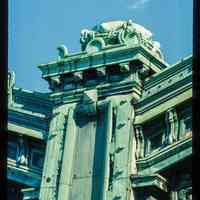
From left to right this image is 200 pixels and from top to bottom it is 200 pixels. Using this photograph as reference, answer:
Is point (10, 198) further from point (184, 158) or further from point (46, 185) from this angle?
point (184, 158)

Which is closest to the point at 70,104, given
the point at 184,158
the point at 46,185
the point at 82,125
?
the point at 82,125

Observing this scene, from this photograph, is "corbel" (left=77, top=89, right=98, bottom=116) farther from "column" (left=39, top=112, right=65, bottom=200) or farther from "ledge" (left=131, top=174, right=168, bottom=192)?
"ledge" (left=131, top=174, right=168, bottom=192)

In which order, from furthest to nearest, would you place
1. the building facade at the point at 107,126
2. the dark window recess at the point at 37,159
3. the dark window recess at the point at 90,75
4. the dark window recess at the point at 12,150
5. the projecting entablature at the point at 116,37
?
the dark window recess at the point at 12,150
the dark window recess at the point at 37,159
the dark window recess at the point at 90,75
the projecting entablature at the point at 116,37
the building facade at the point at 107,126

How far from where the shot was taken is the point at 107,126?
13102 millimetres

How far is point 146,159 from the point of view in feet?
42.0

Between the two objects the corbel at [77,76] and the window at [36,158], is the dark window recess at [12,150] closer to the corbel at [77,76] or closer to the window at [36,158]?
the window at [36,158]

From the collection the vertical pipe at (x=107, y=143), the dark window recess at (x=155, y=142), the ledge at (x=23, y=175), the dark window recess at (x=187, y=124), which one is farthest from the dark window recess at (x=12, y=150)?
the dark window recess at (x=187, y=124)

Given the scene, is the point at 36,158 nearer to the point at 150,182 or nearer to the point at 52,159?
the point at 52,159

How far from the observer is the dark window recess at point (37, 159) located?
552 inches

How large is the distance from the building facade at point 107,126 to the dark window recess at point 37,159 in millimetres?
17

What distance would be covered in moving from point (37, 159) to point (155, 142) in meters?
2.26

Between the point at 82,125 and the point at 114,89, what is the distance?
81 centimetres

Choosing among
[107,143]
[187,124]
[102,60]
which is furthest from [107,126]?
[187,124]

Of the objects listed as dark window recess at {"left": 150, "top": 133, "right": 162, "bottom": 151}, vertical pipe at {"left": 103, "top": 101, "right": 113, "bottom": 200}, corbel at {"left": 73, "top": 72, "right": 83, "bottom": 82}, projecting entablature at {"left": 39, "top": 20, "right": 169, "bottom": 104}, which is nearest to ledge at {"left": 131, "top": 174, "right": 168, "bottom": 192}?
vertical pipe at {"left": 103, "top": 101, "right": 113, "bottom": 200}
